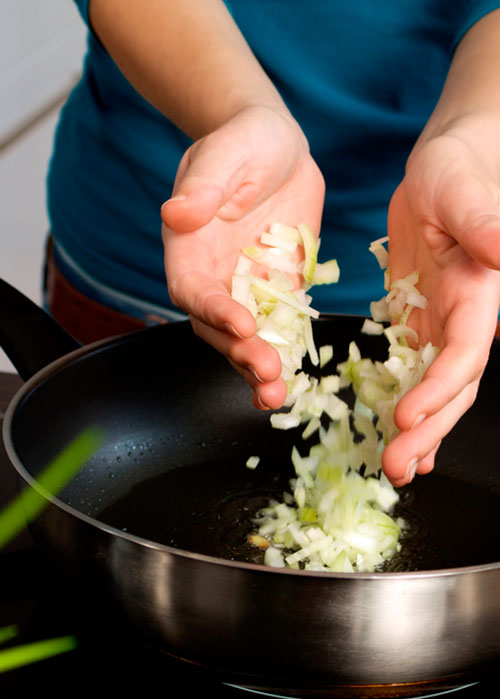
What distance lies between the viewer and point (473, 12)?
98cm

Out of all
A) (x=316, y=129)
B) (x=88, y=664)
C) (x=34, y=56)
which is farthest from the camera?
(x=34, y=56)

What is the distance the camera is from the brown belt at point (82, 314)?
123cm

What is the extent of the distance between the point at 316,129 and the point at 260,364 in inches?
20.8

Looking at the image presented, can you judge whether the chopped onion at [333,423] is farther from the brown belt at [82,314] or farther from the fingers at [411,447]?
the brown belt at [82,314]

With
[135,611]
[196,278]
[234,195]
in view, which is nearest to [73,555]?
[135,611]

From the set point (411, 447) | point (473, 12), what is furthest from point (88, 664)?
point (473, 12)

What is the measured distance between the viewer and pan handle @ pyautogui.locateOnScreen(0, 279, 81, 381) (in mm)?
880

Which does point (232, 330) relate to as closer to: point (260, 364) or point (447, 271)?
point (260, 364)

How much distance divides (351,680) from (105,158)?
0.89 m

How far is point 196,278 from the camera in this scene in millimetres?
769

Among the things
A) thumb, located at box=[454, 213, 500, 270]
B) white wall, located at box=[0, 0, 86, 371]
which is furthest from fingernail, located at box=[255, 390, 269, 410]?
white wall, located at box=[0, 0, 86, 371]

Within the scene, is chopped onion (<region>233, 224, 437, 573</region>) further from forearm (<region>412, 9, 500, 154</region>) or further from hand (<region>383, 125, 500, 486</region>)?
forearm (<region>412, 9, 500, 154</region>)

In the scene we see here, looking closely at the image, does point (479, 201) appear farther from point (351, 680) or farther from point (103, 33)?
point (103, 33)

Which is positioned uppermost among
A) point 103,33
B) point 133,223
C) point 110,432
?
point 103,33
